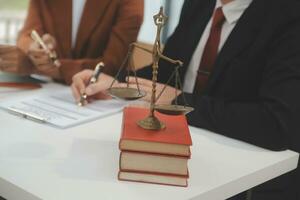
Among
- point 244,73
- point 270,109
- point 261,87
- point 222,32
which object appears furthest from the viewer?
point 222,32

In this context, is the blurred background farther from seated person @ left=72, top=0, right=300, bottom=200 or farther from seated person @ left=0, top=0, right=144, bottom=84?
seated person @ left=72, top=0, right=300, bottom=200

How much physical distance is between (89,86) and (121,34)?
1.40 ft

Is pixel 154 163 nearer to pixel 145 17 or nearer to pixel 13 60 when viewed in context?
pixel 13 60

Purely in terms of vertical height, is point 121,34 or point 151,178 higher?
point 121,34

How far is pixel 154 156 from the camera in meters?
0.90

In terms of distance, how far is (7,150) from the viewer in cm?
102

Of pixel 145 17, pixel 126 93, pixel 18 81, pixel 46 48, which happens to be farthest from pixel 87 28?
pixel 145 17

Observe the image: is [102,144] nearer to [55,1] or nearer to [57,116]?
[57,116]

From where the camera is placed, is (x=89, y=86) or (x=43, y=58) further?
(x=43, y=58)

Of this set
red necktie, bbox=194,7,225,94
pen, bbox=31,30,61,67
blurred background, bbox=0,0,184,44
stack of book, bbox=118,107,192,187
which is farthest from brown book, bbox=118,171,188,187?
blurred background, bbox=0,0,184,44

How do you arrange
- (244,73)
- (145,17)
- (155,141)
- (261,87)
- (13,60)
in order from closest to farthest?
(155,141) → (261,87) → (244,73) → (13,60) → (145,17)

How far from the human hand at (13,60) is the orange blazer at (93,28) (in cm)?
6

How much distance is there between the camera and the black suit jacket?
1190mm

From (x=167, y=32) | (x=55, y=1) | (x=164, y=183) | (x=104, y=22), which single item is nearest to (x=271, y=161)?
(x=164, y=183)
